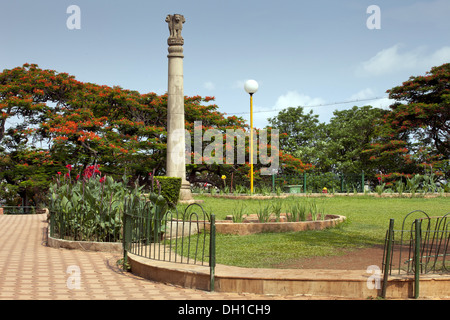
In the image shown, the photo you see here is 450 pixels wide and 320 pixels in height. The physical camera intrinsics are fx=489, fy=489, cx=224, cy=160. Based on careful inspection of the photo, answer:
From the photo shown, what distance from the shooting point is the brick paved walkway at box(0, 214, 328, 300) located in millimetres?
5844

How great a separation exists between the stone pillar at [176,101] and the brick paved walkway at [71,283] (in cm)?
711

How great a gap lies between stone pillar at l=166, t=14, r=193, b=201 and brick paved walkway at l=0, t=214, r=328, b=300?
7.11m

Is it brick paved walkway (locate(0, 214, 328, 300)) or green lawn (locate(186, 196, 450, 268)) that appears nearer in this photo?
brick paved walkway (locate(0, 214, 328, 300))

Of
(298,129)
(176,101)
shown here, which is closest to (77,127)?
(176,101)

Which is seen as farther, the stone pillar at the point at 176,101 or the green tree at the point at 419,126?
the green tree at the point at 419,126

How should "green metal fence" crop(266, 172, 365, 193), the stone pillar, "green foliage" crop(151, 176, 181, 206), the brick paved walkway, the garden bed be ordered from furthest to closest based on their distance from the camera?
"green metal fence" crop(266, 172, 365, 193) < the stone pillar < "green foliage" crop(151, 176, 181, 206) < the garden bed < the brick paved walkway

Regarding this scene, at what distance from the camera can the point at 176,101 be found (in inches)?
661

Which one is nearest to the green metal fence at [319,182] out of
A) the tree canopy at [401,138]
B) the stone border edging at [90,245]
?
the tree canopy at [401,138]

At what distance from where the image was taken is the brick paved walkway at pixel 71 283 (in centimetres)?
584

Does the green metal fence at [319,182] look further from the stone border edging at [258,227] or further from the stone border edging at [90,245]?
the stone border edging at [90,245]

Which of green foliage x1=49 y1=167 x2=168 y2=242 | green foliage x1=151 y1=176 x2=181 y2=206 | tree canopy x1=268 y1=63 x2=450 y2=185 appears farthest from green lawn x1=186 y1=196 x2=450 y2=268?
tree canopy x1=268 y1=63 x2=450 y2=185

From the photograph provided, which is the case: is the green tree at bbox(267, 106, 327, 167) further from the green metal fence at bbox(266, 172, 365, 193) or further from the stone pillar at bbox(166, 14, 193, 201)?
the stone pillar at bbox(166, 14, 193, 201)

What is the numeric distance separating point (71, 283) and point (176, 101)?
428 inches
